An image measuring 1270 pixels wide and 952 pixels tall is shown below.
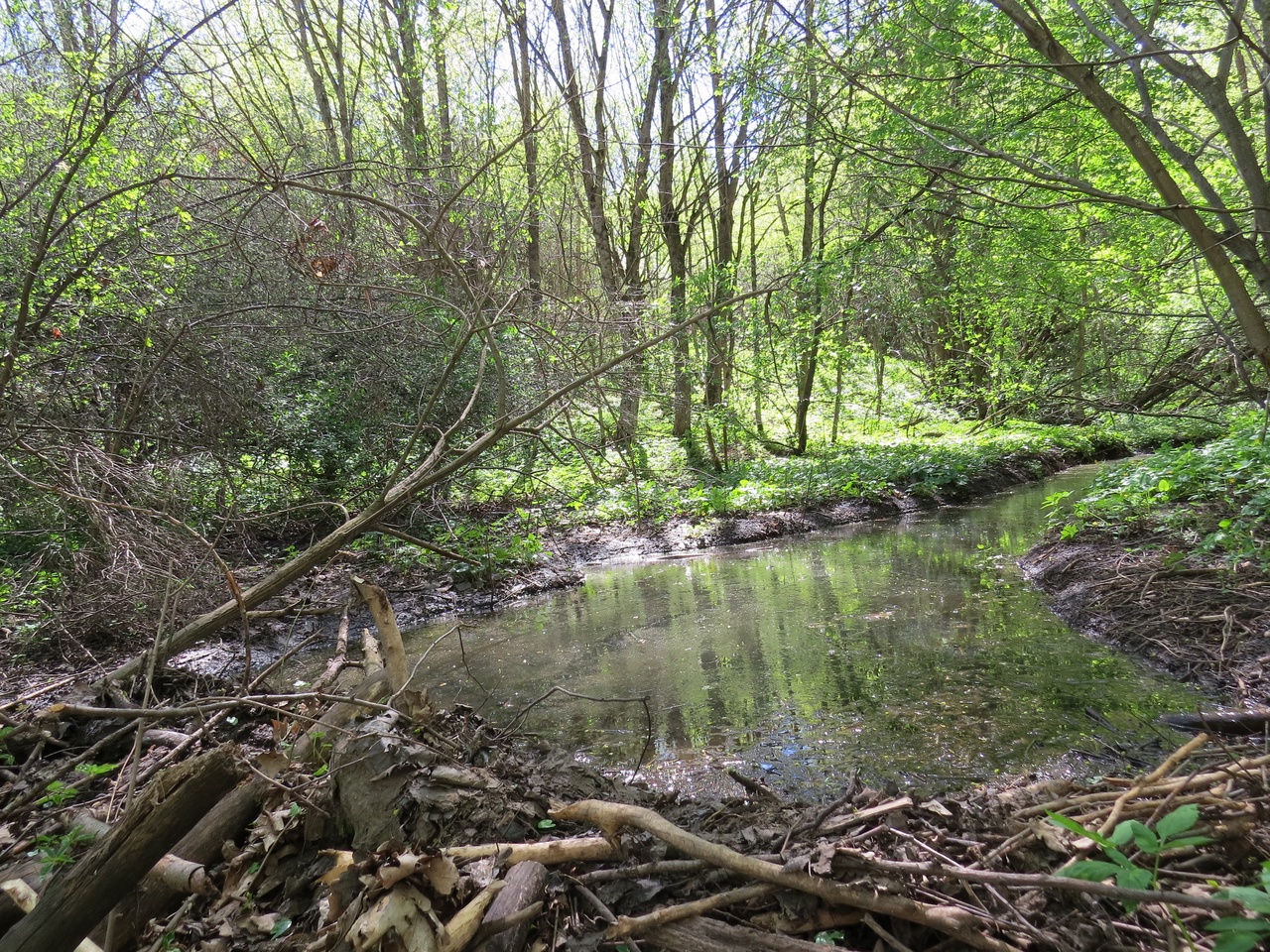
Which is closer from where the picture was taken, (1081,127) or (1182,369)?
(1182,369)

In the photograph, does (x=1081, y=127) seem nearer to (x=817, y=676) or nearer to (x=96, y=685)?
(x=817, y=676)

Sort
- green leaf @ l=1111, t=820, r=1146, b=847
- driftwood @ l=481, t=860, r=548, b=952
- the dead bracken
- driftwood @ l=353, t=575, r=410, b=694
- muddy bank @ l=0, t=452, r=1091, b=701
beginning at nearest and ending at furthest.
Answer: green leaf @ l=1111, t=820, r=1146, b=847 < the dead bracken < driftwood @ l=481, t=860, r=548, b=952 < driftwood @ l=353, t=575, r=410, b=694 < muddy bank @ l=0, t=452, r=1091, b=701

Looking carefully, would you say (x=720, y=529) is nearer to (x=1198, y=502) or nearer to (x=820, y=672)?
(x=820, y=672)

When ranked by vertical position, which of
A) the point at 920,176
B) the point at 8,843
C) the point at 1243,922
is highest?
the point at 920,176

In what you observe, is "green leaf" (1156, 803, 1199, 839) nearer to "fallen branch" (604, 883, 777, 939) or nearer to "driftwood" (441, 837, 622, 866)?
"fallen branch" (604, 883, 777, 939)

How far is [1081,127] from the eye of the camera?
7648mm

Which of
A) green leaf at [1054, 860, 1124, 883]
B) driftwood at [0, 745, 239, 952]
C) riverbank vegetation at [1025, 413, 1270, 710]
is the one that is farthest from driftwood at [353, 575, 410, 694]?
riverbank vegetation at [1025, 413, 1270, 710]

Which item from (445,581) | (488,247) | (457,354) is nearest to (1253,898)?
(457,354)

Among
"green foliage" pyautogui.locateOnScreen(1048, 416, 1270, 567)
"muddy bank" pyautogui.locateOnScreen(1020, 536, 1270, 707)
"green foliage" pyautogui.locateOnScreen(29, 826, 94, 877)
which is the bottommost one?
"muddy bank" pyautogui.locateOnScreen(1020, 536, 1270, 707)

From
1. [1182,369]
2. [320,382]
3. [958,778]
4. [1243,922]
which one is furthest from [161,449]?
[1182,369]

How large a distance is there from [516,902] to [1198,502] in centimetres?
667

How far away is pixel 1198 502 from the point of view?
19.3ft

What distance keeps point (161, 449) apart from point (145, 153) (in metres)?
2.56

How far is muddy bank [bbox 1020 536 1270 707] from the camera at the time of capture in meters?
4.14
